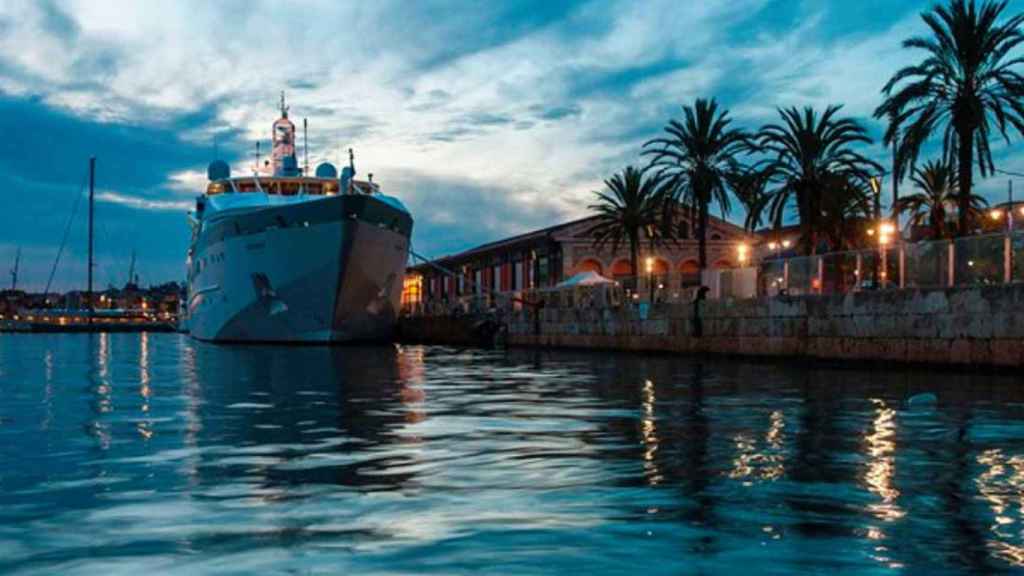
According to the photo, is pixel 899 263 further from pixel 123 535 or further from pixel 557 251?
pixel 557 251

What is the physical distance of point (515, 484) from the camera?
7.27 m

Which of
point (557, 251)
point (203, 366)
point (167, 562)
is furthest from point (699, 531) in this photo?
point (557, 251)

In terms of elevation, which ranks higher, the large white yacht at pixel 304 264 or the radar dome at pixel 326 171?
the radar dome at pixel 326 171

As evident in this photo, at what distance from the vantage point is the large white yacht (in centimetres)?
4134

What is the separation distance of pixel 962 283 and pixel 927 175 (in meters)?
32.5

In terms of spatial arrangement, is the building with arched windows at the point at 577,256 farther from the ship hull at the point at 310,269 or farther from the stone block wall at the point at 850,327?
the stone block wall at the point at 850,327

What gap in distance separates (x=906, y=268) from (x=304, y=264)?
24.0 meters

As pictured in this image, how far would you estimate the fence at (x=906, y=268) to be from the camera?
21172 millimetres

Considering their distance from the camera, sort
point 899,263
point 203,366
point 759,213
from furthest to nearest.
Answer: point 759,213 < point 203,366 < point 899,263

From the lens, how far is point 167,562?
16.4 ft

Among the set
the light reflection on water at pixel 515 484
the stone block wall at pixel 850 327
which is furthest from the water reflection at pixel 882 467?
the stone block wall at pixel 850 327

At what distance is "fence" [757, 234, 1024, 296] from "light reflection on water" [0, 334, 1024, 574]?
20.3ft

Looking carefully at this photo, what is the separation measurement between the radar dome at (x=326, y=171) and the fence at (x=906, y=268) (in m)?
29.3

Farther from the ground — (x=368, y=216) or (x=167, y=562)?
(x=368, y=216)
